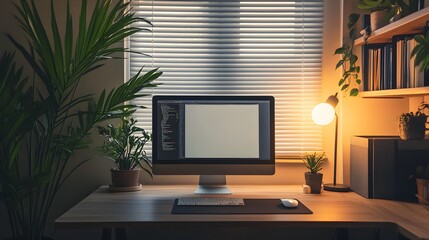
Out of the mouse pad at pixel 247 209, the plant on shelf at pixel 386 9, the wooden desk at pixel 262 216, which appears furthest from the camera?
the plant on shelf at pixel 386 9

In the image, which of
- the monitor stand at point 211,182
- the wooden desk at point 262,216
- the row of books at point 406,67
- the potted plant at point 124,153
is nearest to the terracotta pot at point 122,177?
the potted plant at point 124,153

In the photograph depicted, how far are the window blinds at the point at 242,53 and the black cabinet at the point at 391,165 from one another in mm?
541

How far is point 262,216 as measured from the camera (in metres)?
1.74

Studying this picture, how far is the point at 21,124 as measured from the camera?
1.94 metres

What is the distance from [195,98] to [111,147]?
21.8 inches

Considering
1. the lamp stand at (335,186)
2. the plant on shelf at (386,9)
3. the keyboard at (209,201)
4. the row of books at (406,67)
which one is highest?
the plant on shelf at (386,9)

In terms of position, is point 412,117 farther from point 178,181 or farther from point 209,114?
point 178,181

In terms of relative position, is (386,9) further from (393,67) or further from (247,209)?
(247,209)

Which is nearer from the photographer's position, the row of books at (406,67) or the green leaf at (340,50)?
the row of books at (406,67)

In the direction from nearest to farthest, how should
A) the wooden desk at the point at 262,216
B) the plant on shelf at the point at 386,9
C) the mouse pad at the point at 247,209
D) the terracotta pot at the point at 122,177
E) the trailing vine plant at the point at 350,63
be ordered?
1. the wooden desk at the point at 262,216
2. the mouse pad at the point at 247,209
3. the plant on shelf at the point at 386,9
4. the terracotta pot at the point at 122,177
5. the trailing vine plant at the point at 350,63

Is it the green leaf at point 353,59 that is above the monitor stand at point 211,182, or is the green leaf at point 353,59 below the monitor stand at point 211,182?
above

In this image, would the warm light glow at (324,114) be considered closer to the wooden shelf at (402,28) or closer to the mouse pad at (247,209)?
the wooden shelf at (402,28)

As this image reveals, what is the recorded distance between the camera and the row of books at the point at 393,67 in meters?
1.97

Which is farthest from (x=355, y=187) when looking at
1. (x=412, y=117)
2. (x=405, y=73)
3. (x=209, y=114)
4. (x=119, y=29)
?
(x=119, y=29)
